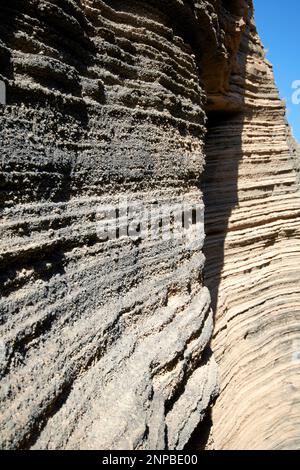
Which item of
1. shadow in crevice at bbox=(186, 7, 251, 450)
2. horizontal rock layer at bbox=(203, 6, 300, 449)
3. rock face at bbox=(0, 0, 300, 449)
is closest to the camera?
rock face at bbox=(0, 0, 300, 449)

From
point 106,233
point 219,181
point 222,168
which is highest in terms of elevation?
point 222,168

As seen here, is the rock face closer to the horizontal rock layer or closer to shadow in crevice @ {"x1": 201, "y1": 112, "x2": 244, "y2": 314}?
the horizontal rock layer

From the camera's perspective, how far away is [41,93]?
2.98 metres

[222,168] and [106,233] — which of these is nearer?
[106,233]

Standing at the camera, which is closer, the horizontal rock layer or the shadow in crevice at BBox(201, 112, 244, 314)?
the horizontal rock layer

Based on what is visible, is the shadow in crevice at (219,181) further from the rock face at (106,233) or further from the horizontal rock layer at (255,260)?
the rock face at (106,233)

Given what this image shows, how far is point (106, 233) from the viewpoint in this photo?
139 inches

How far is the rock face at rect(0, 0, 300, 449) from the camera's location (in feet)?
8.61

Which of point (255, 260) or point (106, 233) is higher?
point (106, 233)

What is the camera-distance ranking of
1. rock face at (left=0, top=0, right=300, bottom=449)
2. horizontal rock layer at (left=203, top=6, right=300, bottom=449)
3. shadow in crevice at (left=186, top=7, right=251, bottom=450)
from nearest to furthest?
rock face at (left=0, top=0, right=300, bottom=449), horizontal rock layer at (left=203, top=6, right=300, bottom=449), shadow in crevice at (left=186, top=7, right=251, bottom=450)

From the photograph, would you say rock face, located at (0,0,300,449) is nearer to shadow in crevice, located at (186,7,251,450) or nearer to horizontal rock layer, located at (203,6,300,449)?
horizontal rock layer, located at (203,6,300,449)

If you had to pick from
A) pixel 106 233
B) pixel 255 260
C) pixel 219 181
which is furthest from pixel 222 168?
pixel 106 233

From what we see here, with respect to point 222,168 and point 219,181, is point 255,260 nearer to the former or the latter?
point 219,181

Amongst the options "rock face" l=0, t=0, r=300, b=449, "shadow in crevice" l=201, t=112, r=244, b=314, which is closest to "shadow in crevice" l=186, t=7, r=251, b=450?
"shadow in crevice" l=201, t=112, r=244, b=314
